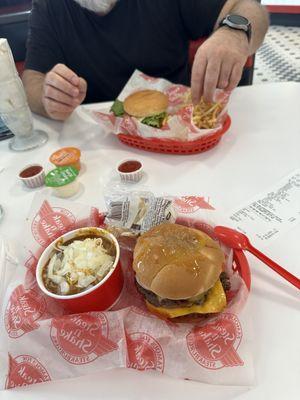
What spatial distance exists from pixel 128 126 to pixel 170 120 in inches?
7.2

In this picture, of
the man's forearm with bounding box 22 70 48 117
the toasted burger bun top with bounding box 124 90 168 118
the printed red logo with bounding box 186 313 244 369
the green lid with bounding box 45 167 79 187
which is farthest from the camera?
the man's forearm with bounding box 22 70 48 117

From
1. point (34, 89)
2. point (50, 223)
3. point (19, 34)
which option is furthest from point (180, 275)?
point (19, 34)

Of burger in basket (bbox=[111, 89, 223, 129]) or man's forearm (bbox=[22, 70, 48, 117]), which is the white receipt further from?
man's forearm (bbox=[22, 70, 48, 117])

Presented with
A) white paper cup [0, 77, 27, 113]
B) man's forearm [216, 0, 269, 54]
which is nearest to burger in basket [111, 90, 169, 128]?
white paper cup [0, 77, 27, 113]

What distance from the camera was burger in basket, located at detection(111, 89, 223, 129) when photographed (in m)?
1.26

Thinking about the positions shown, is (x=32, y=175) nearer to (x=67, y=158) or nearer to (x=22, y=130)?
(x=67, y=158)

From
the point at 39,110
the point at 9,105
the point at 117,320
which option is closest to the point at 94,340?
→ the point at 117,320

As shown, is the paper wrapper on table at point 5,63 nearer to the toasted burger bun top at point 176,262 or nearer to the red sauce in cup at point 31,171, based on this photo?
the red sauce in cup at point 31,171

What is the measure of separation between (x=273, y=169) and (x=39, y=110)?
3.64 ft

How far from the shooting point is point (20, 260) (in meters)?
0.83

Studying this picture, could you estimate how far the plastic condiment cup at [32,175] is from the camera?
1195mm

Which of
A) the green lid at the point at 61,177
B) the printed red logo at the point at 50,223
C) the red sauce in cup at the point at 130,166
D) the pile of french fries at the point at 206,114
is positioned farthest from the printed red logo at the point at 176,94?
the printed red logo at the point at 50,223

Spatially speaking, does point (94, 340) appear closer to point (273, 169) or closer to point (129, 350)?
point (129, 350)

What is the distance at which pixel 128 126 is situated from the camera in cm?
133
